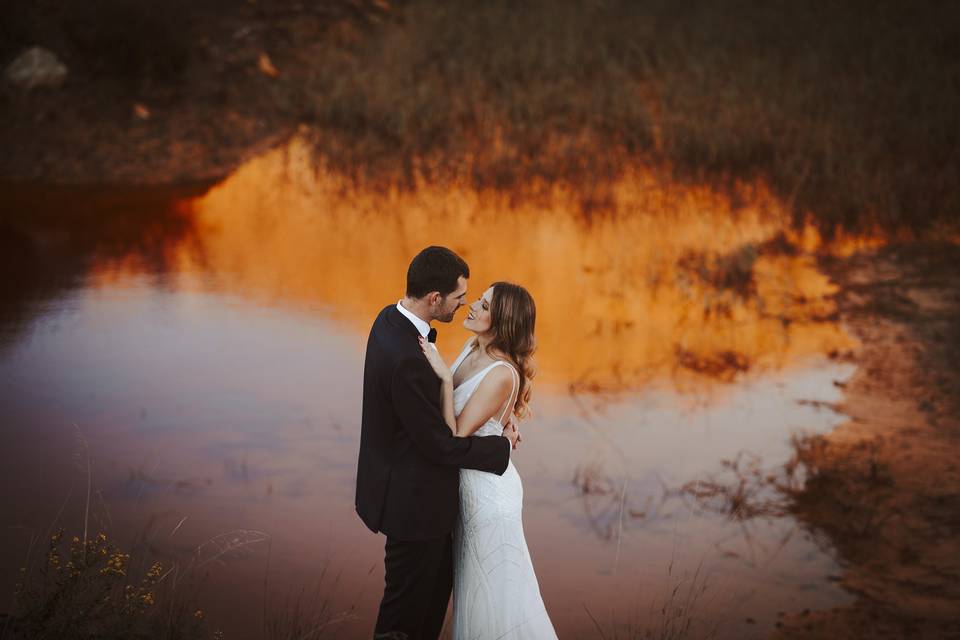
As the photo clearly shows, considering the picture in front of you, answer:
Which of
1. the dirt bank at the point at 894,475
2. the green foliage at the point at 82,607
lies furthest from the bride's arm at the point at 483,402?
the dirt bank at the point at 894,475

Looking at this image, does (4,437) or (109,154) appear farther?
(109,154)

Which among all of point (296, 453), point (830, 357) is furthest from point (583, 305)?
point (296, 453)

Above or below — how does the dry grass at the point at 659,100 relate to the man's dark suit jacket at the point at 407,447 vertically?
above

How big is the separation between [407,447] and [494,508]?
0.39m

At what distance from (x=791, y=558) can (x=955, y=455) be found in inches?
73.9

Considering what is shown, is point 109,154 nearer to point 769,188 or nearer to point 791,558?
point 769,188

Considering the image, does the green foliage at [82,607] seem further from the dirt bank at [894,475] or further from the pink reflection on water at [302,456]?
the dirt bank at [894,475]

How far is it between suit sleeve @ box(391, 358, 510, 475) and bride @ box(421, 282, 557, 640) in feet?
0.37

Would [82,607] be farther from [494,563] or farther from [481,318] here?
[481,318]

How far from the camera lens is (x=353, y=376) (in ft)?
24.3

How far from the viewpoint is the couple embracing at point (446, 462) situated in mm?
3141

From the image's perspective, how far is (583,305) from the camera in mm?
9062

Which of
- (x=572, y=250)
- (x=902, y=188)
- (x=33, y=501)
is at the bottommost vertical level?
(x=33, y=501)

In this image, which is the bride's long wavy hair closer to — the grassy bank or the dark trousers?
the dark trousers
